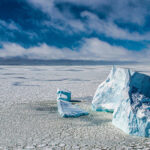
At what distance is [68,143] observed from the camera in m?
2.69

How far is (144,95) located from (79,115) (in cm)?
141

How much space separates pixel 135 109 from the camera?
3090 mm

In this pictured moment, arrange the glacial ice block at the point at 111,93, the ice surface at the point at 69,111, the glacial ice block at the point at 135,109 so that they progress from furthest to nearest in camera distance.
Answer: the glacial ice block at the point at 111,93 → the ice surface at the point at 69,111 → the glacial ice block at the point at 135,109

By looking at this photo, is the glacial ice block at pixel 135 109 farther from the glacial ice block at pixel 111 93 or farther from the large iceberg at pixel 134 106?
the glacial ice block at pixel 111 93

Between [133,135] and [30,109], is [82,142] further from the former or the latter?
[30,109]

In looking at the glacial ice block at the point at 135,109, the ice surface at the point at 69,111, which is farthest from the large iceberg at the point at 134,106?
the ice surface at the point at 69,111

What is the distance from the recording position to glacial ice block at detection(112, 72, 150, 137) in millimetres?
2943

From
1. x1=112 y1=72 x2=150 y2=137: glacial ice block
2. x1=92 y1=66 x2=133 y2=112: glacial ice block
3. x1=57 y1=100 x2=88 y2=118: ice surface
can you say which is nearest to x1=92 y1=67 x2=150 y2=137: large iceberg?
x1=112 y1=72 x2=150 y2=137: glacial ice block

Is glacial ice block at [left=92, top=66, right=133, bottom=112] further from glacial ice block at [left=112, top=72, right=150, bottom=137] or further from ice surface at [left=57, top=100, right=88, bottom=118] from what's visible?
glacial ice block at [left=112, top=72, right=150, bottom=137]

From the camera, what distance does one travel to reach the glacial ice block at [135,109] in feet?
9.66

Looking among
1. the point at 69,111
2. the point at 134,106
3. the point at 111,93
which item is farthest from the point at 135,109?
the point at 69,111

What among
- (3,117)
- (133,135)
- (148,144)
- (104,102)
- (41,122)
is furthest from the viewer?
(104,102)

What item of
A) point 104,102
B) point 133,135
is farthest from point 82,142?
point 104,102

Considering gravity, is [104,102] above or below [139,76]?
below
